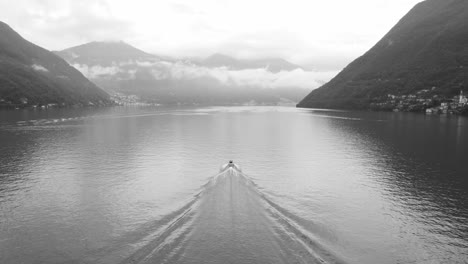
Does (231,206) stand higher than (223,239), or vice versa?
(231,206)

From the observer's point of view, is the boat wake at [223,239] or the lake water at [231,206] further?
the lake water at [231,206]

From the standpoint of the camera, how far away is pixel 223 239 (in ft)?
125

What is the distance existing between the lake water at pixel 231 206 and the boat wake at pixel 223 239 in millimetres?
156

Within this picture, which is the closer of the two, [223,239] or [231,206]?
[223,239]

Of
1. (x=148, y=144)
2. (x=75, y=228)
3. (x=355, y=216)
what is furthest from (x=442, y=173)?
(x=148, y=144)

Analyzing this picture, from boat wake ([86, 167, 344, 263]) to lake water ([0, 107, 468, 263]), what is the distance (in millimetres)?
156

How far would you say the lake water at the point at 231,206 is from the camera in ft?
120

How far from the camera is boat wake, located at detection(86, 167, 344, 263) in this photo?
34.2 meters

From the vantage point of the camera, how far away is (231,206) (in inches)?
1987

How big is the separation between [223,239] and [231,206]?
1248 centimetres

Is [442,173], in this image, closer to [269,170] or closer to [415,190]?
[415,190]

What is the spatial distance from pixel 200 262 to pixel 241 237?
7.14 m

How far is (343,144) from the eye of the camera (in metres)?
126

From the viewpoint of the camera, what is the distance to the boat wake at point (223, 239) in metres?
34.2
